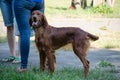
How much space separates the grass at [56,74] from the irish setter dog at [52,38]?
21 cm

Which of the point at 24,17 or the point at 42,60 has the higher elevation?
the point at 24,17

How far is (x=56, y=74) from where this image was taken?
7.17 meters

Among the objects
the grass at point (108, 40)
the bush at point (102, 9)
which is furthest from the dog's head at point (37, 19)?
the bush at point (102, 9)

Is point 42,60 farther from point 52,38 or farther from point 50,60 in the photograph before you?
point 52,38

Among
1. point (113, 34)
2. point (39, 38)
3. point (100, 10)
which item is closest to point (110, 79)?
point (39, 38)

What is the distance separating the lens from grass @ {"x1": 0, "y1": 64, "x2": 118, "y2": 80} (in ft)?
21.3

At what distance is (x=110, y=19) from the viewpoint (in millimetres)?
17516

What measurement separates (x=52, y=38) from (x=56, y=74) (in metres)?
0.63

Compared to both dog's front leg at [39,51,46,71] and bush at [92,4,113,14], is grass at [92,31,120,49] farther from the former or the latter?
bush at [92,4,113,14]

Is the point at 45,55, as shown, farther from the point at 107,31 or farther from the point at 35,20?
the point at 107,31

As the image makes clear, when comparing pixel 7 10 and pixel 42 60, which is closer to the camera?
pixel 42 60

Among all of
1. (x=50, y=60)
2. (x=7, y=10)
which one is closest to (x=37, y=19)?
(x=50, y=60)

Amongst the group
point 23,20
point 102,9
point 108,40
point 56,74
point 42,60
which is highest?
point 23,20

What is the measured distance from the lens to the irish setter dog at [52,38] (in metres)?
7.07
